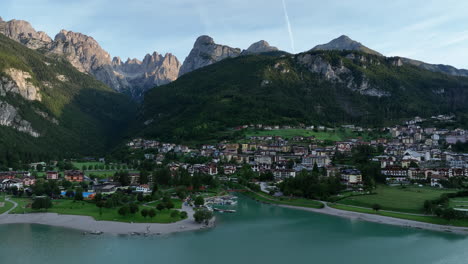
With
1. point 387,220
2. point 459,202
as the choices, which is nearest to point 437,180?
point 459,202

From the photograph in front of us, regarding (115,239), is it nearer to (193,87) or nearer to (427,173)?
(427,173)

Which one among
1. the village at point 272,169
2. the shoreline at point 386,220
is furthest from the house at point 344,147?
the shoreline at point 386,220

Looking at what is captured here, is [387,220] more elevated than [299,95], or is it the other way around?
[299,95]

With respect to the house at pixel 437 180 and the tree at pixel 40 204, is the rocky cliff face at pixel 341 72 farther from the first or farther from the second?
the tree at pixel 40 204

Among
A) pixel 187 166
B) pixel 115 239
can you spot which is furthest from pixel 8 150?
pixel 115 239

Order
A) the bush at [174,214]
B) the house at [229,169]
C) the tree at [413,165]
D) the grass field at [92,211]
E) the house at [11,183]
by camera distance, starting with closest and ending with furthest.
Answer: the grass field at [92,211]
the bush at [174,214]
the house at [11,183]
the tree at [413,165]
the house at [229,169]

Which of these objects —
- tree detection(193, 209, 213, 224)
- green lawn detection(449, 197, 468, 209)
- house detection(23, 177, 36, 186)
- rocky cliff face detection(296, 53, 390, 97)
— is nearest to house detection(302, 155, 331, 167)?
green lawn detection(449, 197, 468, 209)

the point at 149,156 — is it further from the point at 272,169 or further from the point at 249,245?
the point at 249,245
